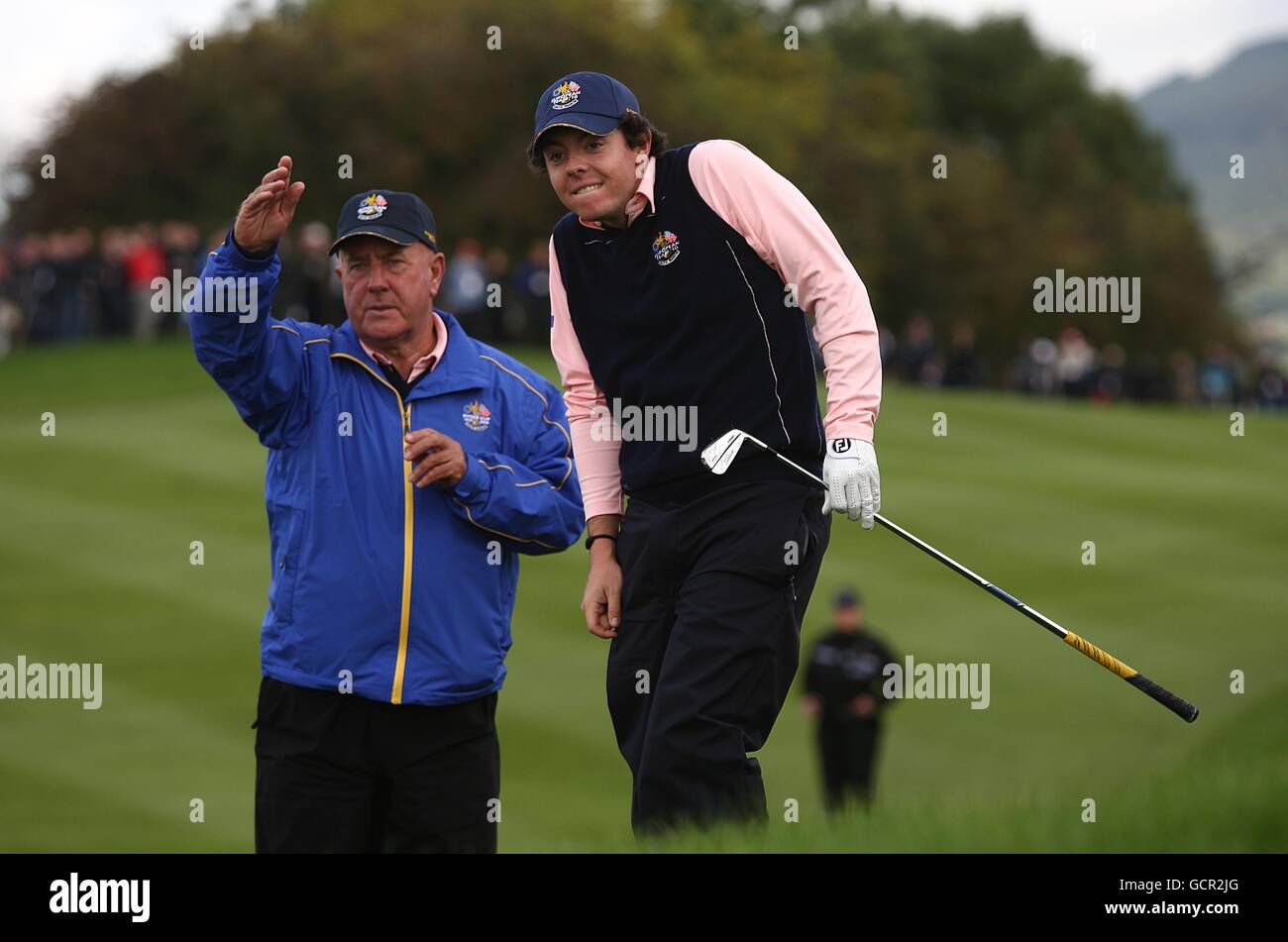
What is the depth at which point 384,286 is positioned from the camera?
20.7ft

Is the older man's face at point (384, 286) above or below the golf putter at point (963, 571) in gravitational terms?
above

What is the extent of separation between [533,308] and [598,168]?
30791mm

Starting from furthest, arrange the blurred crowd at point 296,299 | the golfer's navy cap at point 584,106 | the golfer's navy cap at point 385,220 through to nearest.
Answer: the blurred crowd at point 296,299
the golfer's navy cap at point 385,220
the golfer's navy cap at point 584,106

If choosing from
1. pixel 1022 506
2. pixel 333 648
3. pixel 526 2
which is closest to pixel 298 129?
pixel 526 2

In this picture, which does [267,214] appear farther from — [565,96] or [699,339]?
[699,339]

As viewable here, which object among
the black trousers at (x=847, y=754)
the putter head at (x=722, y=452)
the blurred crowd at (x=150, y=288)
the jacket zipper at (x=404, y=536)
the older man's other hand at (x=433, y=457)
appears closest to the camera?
the putter head at (x=722, y=452)

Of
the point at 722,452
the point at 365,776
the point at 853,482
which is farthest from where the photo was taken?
the point at 365,776

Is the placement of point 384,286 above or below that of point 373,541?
above

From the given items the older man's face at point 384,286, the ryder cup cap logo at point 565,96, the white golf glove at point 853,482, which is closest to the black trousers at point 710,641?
the white golf glove at point 853,482

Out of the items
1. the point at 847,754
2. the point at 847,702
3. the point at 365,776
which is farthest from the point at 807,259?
the point at 847,754

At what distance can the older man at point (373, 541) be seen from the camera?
5980 millimetres

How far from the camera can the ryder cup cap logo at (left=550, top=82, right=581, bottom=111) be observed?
569 centimetres

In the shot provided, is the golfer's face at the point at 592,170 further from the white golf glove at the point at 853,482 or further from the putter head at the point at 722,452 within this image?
the white golf glove at the point at 853,482

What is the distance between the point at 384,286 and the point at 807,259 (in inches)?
58.7
